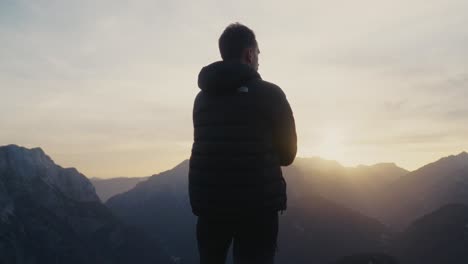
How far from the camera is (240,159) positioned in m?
3.65

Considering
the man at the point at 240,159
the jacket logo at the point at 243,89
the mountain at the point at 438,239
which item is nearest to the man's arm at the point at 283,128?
the man at the point at 240,159

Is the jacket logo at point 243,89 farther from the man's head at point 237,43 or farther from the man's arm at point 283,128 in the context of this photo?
the man's head at point 237,43

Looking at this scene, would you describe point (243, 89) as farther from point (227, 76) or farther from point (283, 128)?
point (283, 128)

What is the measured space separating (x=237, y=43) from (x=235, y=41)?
0.09ft

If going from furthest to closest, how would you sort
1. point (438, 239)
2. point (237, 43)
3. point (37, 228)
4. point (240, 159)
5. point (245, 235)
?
point (37, 228)
point (438, 239)
point (237, 43)
point (245, 235)
point (240, 159)

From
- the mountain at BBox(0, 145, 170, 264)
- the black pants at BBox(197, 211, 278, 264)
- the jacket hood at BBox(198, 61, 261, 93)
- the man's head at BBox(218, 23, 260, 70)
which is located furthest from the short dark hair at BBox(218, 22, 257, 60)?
the mountain at BBox(0, 145, 170, 264)

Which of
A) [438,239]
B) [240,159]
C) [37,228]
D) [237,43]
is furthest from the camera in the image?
[37,228]

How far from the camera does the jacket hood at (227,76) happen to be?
12.7 feet

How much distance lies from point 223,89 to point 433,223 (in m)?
173

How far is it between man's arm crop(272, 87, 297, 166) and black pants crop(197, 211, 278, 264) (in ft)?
1.86

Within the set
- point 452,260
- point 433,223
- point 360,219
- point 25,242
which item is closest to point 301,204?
point 360,219

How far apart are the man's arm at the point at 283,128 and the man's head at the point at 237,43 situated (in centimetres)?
53

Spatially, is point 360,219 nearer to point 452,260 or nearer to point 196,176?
point 452,260

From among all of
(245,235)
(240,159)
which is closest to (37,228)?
(245,235)
